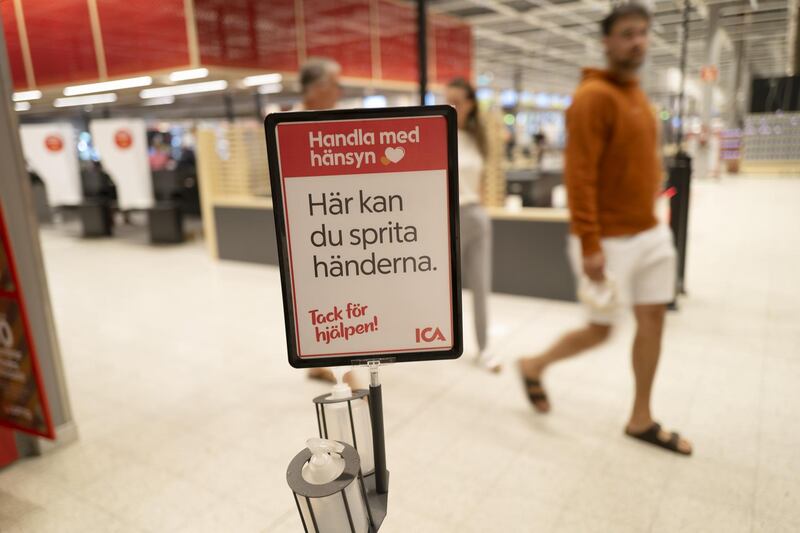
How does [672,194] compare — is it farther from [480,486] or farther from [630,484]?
[480,486]

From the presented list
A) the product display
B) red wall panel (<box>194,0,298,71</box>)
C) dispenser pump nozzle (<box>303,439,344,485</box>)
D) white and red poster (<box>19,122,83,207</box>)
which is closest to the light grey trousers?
dispenser pump nozzle (<box>303,439,344,485</box>)

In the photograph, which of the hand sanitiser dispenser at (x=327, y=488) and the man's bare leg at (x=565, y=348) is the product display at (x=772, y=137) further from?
the hand sanitiser dispenser at (x=327, y=488)

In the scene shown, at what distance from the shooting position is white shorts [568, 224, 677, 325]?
2164 millimetres

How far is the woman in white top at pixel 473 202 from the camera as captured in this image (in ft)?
9.95

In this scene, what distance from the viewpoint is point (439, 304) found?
4.49 feet

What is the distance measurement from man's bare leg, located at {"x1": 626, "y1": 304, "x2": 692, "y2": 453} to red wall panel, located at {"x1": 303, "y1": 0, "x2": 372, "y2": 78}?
4.55m

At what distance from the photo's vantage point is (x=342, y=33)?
5977 millimetres

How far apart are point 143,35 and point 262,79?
55.3 inches

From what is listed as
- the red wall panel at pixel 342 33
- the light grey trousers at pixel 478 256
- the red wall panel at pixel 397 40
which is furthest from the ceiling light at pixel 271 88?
the light grey trousers at pixel 478 256

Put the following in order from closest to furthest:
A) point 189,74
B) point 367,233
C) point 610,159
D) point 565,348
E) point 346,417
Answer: point 367,233
point 346,417
point 610,159
point 565,348
point 189,74

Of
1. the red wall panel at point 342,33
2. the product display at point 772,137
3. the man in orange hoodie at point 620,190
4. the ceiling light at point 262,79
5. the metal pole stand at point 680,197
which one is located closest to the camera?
the man in orange hoodie at point 620,190

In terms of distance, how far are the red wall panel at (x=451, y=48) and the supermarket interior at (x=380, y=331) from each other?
1381mm

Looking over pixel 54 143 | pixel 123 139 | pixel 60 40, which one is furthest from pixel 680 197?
pixel 54 143

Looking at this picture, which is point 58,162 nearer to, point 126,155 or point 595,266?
point 126,155
